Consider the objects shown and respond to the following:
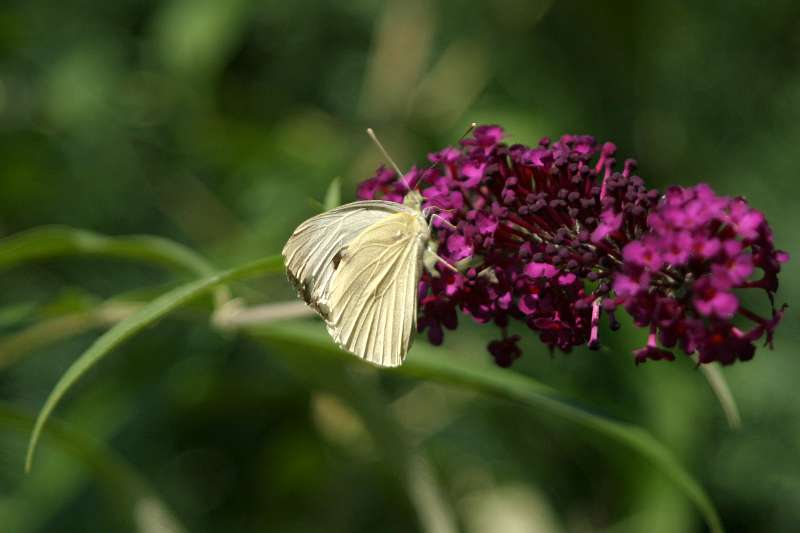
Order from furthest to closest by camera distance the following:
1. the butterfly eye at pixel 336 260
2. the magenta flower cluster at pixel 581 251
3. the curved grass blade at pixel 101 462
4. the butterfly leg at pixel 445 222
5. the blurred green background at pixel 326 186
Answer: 1. the blurred green background at pixel 326 186
2. the curved grass blade at pixel 101 462
3. the butterfly eye at pixel 336 260
4. the butterfly leg at pixel 445 222
5. the magenta flower cluster at pixel 581 251

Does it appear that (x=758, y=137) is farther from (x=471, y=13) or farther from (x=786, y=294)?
(x=471, y=13)

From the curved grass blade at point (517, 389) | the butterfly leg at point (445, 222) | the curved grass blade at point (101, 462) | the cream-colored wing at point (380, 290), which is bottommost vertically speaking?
the curved grass blade at point (101, 462)

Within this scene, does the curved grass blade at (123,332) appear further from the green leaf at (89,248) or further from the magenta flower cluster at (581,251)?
the magenta flower cluster at (581,251)

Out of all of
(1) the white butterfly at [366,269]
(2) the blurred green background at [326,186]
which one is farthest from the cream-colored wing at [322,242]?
(2) the blurred green background at [326,186]

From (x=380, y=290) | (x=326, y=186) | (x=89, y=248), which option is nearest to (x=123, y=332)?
(x=89, y=248)

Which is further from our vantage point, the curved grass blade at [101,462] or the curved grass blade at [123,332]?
the curved grass blade at [101,462]

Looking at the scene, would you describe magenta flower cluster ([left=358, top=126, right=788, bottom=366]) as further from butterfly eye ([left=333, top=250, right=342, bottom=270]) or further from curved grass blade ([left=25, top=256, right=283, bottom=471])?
curved grass blade ([left=25, top=256, right=283, bottom=471])

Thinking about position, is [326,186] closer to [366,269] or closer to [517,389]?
[366,269]

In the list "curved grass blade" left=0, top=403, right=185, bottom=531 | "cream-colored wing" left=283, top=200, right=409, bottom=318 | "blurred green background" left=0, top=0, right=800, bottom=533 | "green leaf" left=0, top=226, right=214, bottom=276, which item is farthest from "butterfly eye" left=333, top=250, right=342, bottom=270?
"blurred green background" left=0, top=0, right=800, bottom=533

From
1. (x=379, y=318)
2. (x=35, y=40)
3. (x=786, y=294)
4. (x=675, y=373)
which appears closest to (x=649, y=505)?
(x=675, y=373)
